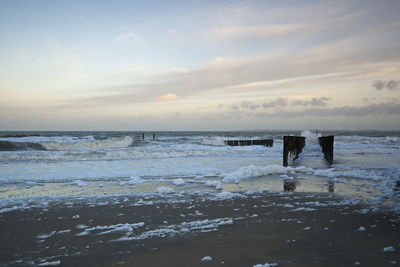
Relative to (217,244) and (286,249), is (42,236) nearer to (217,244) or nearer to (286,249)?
(217,244)

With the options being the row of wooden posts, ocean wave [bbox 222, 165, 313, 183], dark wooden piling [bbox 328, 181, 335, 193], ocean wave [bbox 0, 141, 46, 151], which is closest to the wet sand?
dark wooden piling [bbox 328, 181, 335, 193]

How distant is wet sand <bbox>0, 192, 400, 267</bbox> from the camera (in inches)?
130

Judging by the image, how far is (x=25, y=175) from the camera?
1063cm

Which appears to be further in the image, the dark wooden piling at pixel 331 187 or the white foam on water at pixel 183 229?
the dark wooden piling at pixel 331 187

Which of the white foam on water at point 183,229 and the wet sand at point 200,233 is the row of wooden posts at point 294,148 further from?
the white foam on water at point 183,229

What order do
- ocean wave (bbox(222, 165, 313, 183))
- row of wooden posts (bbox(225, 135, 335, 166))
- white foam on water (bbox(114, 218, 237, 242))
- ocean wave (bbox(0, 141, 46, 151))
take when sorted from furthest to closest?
ocean wave (bbox(0, 141, 46, 151)) → row of wooden posts (bbox(225, 135, 335, 166)) → ocean wave (bbox(222, 165, 313, 183)) → white foam on water (bbox(114, 218, 237, 242))

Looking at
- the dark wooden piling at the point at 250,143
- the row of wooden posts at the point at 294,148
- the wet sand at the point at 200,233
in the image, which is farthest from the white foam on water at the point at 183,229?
the dark wooden piling at the point at 250,143

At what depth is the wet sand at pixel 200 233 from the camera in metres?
3.29

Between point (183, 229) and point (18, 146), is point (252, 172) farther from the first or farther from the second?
point (18, 146)

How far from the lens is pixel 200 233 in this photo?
4141 millimetres

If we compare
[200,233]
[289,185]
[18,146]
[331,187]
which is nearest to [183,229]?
[200,233]

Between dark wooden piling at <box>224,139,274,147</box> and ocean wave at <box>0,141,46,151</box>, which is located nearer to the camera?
ocean wave at <box>0,141,46,151</box>

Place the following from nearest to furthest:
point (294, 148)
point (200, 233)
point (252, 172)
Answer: point (200, 233) → point (252, 172) → point (294, 148)

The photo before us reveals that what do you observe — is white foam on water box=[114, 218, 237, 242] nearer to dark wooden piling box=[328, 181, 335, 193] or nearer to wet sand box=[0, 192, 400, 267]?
wet sand box=[0, 192, 400, 267]
